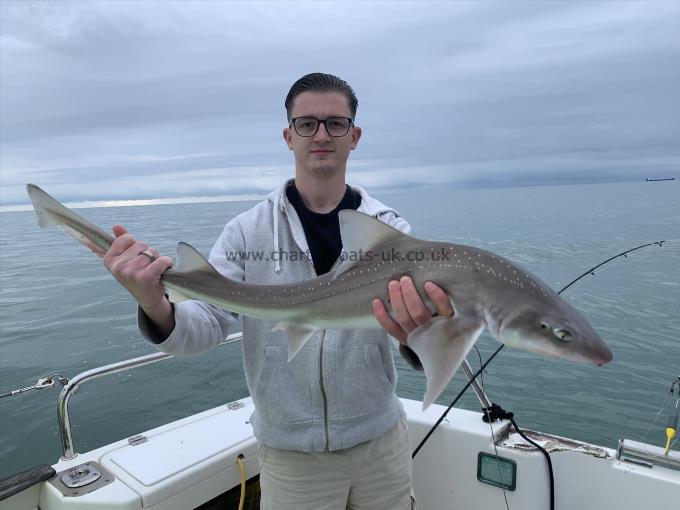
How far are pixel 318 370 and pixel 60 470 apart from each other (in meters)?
2.28

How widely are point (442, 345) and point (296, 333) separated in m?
0.89

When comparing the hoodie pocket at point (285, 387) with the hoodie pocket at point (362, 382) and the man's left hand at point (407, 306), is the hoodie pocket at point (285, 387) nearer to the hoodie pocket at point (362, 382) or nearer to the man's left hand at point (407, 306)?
the hoodie pocket at point (362, 382)

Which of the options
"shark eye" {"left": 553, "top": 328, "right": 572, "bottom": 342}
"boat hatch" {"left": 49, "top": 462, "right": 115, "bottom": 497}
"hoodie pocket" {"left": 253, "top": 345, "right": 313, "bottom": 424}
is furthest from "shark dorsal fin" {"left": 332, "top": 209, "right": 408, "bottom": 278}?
"boat hatch" {"left": 49, "top": 462, "right": 115, "bottom": 497}

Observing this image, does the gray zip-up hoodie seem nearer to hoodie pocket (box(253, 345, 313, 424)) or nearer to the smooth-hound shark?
hoodie pocket (box(253, 345, 313, 424))

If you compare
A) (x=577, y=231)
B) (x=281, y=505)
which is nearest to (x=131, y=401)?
(x=281, y=505)

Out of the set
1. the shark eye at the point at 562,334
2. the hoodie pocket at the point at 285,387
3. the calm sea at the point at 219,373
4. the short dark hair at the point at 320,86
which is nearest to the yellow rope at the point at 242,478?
the hoodie pocket at the point at 285,387

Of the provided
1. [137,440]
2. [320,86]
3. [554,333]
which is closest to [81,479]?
[137,440]

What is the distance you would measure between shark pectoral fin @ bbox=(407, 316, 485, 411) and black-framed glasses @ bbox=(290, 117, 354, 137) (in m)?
1.53

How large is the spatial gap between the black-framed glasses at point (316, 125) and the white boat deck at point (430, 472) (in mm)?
2649

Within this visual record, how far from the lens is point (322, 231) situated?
338cm

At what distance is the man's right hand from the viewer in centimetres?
254

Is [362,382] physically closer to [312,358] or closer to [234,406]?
[312,358]

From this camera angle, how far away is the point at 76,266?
29344 millimetres

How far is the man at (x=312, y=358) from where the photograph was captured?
3.00 m
